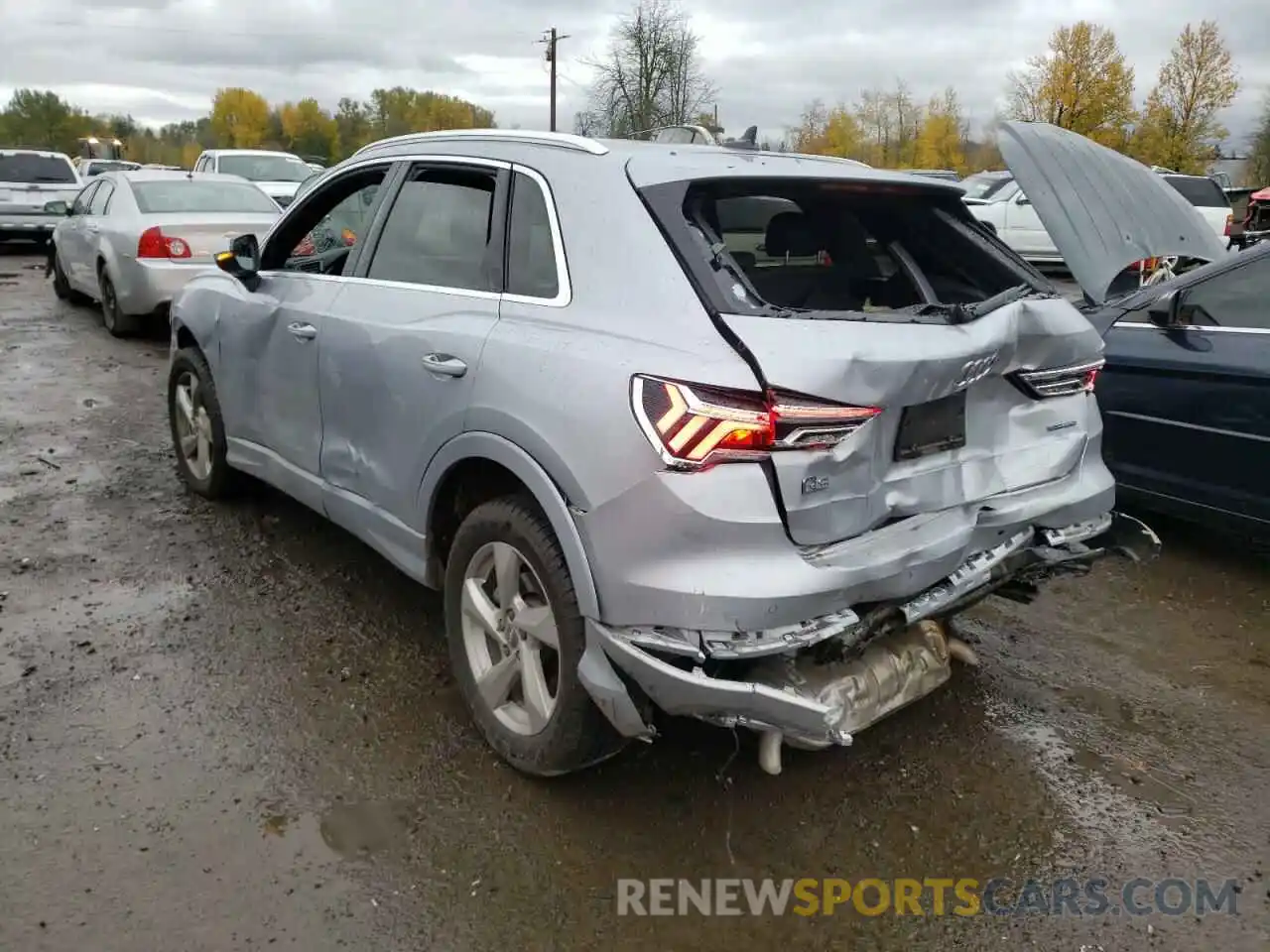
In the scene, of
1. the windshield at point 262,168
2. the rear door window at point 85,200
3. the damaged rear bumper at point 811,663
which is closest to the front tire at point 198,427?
the damaged rear bumper at point 811,663

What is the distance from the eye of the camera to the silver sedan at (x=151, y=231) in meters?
9.39

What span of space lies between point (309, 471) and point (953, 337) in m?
2.49

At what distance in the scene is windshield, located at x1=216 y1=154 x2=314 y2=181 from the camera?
16.2 metres

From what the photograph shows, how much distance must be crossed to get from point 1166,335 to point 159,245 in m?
8.23

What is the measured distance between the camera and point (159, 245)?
9.35 meters

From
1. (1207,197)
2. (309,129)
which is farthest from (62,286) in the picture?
(309,129)

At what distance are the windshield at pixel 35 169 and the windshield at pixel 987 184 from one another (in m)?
16.4

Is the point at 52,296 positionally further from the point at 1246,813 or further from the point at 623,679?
the point at 1246,813

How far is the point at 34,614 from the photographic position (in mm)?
4066

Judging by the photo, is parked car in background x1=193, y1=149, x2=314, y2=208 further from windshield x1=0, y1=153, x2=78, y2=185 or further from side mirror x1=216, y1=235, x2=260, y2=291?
side mirror x1=216, y1=235, x2=260, y2=291

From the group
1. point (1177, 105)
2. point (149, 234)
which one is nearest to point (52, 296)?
point (149, 234)

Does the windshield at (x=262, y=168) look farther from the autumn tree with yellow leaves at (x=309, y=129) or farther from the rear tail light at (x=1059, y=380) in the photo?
the autumn tree with yellow leaves at (x=309, y=129)

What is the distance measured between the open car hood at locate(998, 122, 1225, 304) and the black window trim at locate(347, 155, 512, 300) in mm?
2030

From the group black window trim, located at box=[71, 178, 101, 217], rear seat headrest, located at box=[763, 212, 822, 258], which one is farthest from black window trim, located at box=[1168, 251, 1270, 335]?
black window trim, located at box=[71, 178, 101, 217]
